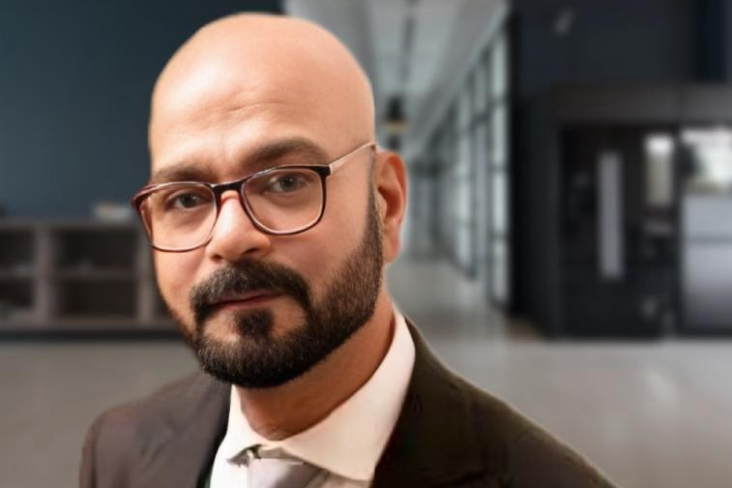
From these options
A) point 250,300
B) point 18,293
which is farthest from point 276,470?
point 18,293

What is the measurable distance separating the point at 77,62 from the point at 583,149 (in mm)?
4213

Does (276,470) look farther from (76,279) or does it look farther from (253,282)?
(76,279)

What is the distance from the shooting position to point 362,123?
1.88 ft

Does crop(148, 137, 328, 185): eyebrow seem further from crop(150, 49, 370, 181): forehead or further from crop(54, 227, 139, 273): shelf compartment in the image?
crop(54, 227, 139, 273): shelf compartment

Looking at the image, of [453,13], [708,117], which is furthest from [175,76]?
[453,13]

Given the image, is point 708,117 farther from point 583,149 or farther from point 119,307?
point 119,307

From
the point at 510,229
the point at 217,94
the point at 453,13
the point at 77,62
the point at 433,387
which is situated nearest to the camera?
the point at 217,94

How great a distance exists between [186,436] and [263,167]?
32 centimetres

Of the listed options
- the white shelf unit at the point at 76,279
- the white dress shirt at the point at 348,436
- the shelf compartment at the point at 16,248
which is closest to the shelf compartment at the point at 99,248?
the white shelf unit at the point at 76,279

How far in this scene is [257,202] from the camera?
0.52 metres

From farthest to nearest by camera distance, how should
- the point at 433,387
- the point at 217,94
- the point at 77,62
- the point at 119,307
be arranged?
the point at 119,307
the point at 77,62
the point at 433,387
the point at 217,94

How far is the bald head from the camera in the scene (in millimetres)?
528

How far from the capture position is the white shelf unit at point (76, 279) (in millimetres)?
5695

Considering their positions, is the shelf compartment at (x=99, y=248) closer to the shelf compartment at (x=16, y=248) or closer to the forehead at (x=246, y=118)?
the shelf compartment at (x=16, y=248)
